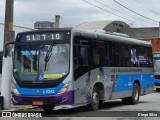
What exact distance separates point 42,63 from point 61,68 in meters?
0.71

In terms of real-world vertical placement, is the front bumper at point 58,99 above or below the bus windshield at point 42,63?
below

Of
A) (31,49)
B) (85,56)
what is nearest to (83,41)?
(85,56)

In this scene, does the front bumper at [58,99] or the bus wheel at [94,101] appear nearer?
the front bumper at [58,99]

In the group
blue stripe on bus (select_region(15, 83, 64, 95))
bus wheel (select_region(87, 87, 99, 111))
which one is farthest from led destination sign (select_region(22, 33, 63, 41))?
bus wheel (select_region(87, 87, 99, 111))

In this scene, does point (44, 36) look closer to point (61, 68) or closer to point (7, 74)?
point (61, 68)

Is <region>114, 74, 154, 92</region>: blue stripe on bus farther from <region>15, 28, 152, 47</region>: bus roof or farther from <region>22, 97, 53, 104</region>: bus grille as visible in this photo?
<region>22, 97, 53, 104</region>: bus grille

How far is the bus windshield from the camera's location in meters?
14.1

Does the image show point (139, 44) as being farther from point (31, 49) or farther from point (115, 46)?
point (31, 49)

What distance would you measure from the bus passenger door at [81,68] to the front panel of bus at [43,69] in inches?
15.5

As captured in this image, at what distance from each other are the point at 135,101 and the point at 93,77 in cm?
508

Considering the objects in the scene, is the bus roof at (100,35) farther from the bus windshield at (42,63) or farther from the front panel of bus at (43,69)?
the bus windshield at (42,63)

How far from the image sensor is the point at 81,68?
580 inches

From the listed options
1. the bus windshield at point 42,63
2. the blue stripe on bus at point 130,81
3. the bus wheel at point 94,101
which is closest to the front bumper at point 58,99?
the bus windshield at point 42,63

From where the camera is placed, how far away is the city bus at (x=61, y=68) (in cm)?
1401
